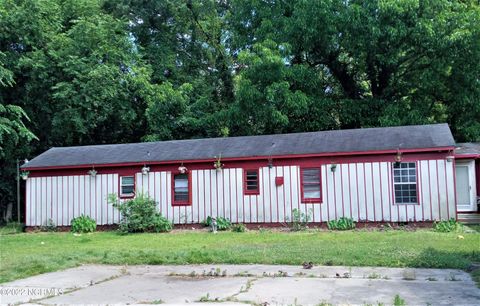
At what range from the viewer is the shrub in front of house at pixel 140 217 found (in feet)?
54.6

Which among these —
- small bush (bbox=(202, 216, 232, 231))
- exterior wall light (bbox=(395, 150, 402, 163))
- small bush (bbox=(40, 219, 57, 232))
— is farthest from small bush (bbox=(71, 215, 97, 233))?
exterior wall light (bbox=(395, 150, 402, 163))

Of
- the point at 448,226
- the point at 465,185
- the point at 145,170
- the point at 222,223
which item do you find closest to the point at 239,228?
the point at 222,223

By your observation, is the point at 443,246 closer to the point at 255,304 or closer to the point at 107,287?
the point at 255,304

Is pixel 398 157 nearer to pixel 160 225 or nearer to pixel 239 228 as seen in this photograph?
pixel 239 228

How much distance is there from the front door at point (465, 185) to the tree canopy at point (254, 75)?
156 inches

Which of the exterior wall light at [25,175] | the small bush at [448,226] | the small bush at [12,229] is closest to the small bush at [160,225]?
the exterior wall light at [25,175]

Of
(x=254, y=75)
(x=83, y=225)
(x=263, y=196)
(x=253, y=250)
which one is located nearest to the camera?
(x=253, y=250)

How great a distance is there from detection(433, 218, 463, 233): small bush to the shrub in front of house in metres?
8.74

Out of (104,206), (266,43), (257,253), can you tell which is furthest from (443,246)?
(266,43)

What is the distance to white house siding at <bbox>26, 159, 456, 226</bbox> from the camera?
608 inches

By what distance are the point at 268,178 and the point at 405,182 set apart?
4466 mm

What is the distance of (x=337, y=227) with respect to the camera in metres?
15.9

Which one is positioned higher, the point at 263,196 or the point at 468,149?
the point at 468,149

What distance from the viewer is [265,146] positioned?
1772 centimetres
